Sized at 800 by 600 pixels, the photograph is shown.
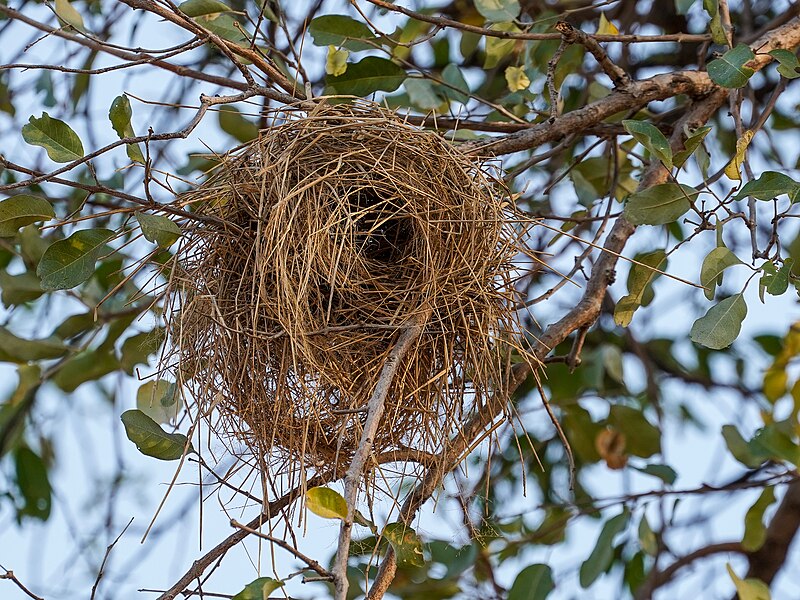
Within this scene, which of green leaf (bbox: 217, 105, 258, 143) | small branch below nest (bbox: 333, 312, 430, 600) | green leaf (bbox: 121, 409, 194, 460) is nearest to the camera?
small branch below nest (bbox: 333, 312, 430, 600)

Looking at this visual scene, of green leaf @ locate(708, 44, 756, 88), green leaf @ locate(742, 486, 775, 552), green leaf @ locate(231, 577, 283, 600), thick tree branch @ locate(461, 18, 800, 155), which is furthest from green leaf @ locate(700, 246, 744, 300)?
green leaf @ locate(742, 486, 775, 552)

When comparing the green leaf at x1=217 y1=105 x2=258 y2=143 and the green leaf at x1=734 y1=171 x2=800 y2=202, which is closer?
the green leaf at x1=734 y1=171 x2=800 y2=202

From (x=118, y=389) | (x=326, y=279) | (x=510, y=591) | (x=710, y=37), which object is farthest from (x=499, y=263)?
(x=118, y=389)

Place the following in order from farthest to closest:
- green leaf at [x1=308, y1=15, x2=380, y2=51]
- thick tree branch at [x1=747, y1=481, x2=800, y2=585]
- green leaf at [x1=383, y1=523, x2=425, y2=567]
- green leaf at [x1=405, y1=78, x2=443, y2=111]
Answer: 1. thick tree branch at [x1=747, y1=481, x2=800, y2=585]
2. green leaf at [x1=405, y1=78, x2=443, y2=111]
3. green leaf at [x1=308, y1=15, x2=380, y2=51]
4. green leaf at [x1=383, y1=523, x2=425, y2=567]

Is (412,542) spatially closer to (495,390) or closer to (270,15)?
(495,390)

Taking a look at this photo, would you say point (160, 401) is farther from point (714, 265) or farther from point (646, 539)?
point (646, 539)

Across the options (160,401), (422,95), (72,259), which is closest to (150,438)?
(160,401)

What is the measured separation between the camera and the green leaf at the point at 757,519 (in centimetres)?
211

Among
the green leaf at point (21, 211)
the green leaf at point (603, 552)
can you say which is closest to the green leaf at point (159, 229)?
the green leaf at point (21, 211)

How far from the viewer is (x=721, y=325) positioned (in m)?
1.40

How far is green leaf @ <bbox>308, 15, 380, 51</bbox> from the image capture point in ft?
5.98

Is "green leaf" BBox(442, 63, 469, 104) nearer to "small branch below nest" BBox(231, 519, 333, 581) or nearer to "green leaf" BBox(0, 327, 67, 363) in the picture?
"green leaf" BBox(0, 327, 67, 363)

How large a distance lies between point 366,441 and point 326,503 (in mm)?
79

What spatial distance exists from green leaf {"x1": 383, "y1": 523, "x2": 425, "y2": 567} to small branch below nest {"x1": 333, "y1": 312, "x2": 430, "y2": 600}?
0.56ft
